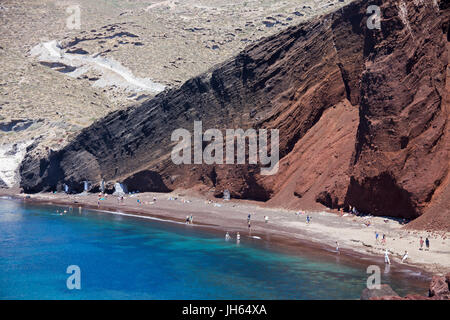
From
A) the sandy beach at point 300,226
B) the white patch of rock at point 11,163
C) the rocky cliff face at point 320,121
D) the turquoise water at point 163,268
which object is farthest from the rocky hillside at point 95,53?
the turquoise water at point 163,268

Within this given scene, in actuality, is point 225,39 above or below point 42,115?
above

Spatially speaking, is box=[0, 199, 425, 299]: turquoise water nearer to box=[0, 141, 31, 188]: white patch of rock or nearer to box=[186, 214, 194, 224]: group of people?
box=[186, 214, 194, 224]: group of people

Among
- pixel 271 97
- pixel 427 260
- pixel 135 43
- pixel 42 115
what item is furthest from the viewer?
pixel 135 43

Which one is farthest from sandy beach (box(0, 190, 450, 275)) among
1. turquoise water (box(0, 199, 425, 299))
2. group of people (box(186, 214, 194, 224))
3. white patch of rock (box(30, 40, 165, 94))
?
white patch of rock (box(30, 40, 165, 94))

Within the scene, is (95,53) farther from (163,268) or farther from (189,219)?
(163,268)

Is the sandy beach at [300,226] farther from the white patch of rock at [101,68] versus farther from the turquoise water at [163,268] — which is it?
the white patch of rock at [101,68]

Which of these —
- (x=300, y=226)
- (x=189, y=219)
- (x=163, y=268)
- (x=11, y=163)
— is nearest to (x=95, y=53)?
(x=11, y=163)

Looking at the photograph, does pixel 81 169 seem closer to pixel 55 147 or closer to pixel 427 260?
pixel 55 147
